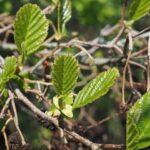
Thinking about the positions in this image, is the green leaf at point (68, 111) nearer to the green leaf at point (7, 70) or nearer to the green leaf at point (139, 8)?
the green leaf at point (7, 70)

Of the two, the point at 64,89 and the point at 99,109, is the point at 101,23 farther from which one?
the point at 64,89

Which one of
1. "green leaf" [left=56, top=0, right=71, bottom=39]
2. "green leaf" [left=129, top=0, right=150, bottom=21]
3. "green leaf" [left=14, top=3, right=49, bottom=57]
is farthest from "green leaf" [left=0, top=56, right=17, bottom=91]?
"green leaf" [left=129, top=0, right=150, bottom=21]

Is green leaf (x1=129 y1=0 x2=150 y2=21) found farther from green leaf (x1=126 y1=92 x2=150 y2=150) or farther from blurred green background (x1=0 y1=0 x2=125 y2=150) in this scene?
blurred green background (x1=0 y1=0 x2=125 y2=150)

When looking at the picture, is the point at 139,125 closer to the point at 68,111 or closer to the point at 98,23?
the point at 68,111

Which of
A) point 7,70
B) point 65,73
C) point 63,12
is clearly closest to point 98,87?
point 65,73

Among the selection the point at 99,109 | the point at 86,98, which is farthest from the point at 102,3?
the point at 86,98

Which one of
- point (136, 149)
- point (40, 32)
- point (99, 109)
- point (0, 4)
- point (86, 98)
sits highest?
point (0, 4)
